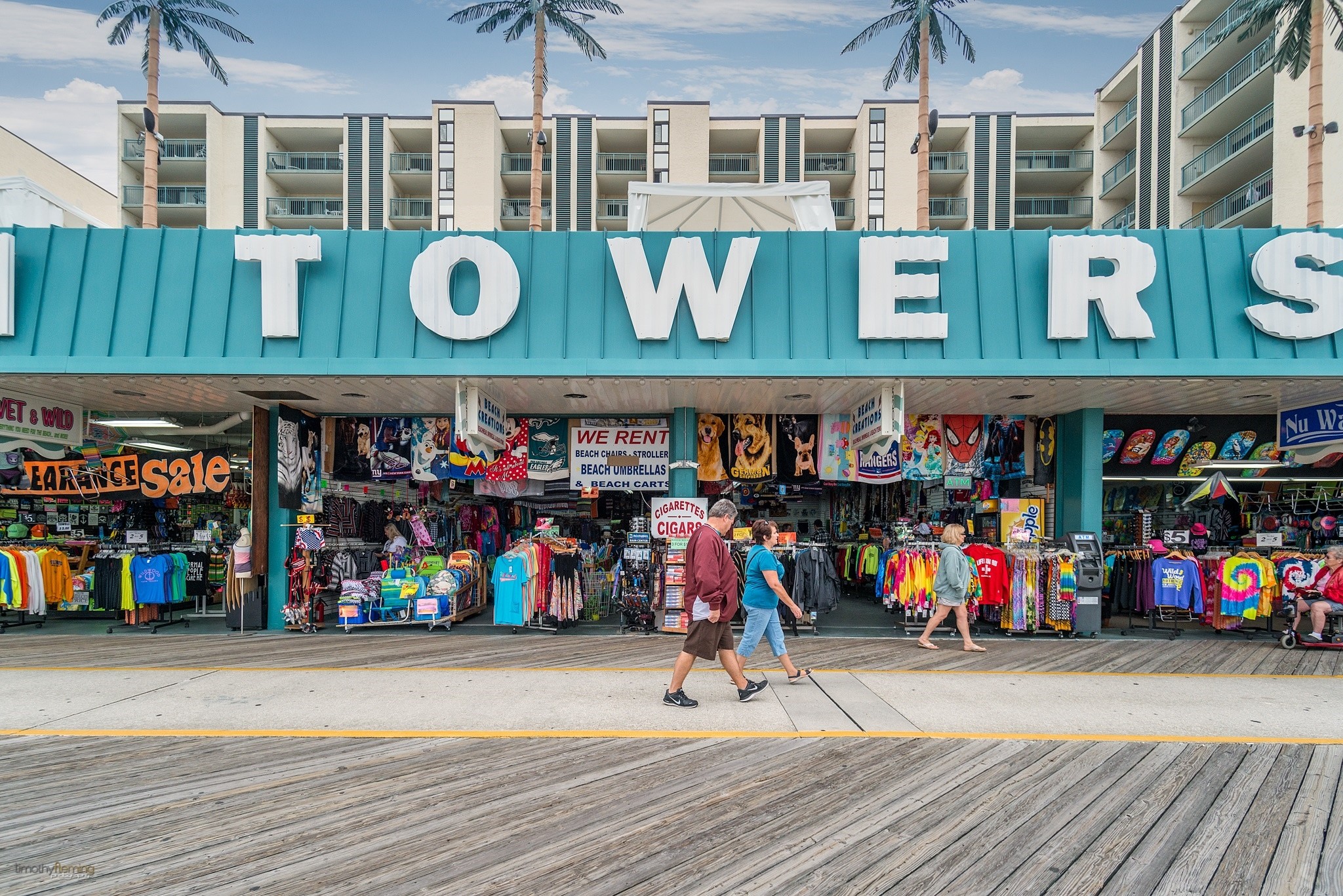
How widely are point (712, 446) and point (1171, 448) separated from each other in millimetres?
8483

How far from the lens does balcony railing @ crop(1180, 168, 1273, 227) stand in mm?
28109

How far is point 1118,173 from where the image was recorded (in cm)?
3816

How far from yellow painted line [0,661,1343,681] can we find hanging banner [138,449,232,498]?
3.95 meters

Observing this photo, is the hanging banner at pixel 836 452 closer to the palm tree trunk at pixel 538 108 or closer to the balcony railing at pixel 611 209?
the palm tree trunk at pixel 538 108

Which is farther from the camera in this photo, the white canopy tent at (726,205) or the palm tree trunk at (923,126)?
the palm tree trunk at (923,126)

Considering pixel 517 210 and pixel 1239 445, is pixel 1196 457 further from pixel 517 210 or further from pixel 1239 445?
pixel 517 210

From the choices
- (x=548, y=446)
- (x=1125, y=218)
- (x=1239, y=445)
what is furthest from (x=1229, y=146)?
(x=548, y=446)

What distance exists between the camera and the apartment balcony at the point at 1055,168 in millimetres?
41812

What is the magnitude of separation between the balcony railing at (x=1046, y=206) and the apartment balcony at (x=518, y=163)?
27.2 meters

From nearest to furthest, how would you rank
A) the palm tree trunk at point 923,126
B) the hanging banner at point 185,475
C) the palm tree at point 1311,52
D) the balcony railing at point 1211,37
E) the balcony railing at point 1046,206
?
1. the hanging banner at point 185,475
2. the palm tree at point 1311,52
3. the palm tree trunk at point 923,126
4. the balcony railing at point 1211,37
5. the balcony railing at point 1046,206

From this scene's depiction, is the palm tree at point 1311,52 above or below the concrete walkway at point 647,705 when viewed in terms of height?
above

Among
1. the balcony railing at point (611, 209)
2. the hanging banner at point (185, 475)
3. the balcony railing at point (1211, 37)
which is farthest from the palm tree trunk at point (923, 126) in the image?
the balcony railing at point (611, 209)

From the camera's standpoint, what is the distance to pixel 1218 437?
13648 mm

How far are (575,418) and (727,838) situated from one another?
9.52 meters
